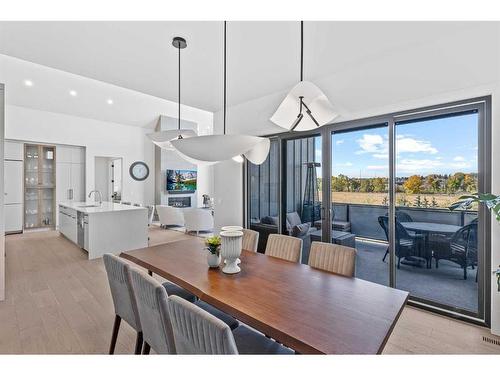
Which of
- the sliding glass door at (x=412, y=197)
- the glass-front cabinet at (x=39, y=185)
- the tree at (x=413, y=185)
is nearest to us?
the sliding glass door at (x=412, y=197)

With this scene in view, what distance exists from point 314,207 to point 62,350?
3126 millimetres

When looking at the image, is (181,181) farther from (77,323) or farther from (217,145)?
(217,145)

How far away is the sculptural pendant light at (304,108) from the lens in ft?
5.16

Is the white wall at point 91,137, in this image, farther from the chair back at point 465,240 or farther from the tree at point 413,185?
the chair back at point 465,240

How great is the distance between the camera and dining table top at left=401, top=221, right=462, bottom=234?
2.77 meters

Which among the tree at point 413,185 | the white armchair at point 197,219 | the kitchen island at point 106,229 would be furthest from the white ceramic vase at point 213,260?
the white armchair at point 197,219

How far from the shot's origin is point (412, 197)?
292 cm

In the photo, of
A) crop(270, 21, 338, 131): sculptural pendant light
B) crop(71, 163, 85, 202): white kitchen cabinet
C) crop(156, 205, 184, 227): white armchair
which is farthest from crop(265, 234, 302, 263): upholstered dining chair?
crop(71, 163, 85, 202): white kitchen cabinet

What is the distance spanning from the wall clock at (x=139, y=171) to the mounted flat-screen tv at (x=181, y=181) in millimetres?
779

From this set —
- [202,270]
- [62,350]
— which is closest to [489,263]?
[202,270]

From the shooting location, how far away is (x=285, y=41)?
260 cm

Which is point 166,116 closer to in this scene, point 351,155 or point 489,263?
point 351,155

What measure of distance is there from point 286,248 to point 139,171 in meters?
7.69

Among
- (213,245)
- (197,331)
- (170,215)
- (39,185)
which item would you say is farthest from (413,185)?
(39,185)
